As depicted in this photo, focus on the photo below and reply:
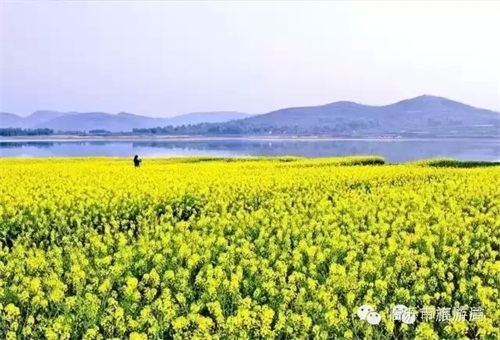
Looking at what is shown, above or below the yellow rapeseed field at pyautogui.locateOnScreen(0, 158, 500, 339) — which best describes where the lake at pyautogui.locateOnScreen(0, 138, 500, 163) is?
below

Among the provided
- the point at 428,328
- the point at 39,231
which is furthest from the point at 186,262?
the point at 39,231

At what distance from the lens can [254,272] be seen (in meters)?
6.59

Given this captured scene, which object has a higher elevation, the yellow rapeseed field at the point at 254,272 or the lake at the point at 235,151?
the yellow rapeseed field at the point at 254,272

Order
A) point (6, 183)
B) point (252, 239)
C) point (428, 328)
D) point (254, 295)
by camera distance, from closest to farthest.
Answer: point (428, 328), point (254, 295), point (252, 239), point (6, 183)

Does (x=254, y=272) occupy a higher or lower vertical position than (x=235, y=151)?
higher

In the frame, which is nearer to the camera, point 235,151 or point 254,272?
point 254,272

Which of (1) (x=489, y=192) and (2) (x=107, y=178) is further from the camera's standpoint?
(2) (x=107, y=178)

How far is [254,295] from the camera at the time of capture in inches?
229

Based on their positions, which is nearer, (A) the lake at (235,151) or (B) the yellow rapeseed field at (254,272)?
(B) the yellow rapeseed field at (254,272)

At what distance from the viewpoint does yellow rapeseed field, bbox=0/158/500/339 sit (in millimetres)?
5219

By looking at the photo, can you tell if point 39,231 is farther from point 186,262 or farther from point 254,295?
point 254,295

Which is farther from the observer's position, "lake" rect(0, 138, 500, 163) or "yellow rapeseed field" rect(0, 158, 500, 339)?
"lake" rect(0, 138, 500, 163)

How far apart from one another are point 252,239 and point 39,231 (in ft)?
12.5

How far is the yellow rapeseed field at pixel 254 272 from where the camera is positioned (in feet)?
17.1
